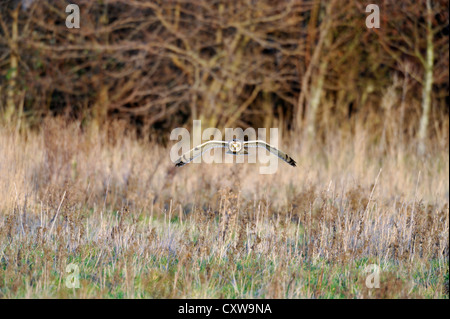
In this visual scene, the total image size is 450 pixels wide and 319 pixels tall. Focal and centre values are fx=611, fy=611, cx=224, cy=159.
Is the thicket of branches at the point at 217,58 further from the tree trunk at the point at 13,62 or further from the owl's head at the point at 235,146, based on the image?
the owl's head at the point at 235,146

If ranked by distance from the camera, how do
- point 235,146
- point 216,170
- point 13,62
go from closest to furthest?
point 235,146 < point 216,170 < point 13,62

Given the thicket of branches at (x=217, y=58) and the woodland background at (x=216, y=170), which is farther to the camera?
the thicket of branches at (x=217, y=58)

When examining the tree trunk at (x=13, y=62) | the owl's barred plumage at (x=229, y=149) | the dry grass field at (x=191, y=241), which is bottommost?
the dry grass field at (x=191, y=241)

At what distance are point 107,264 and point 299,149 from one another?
569 cm

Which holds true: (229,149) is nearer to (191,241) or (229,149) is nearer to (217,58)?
(191,241)

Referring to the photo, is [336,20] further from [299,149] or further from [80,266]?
[80,266]

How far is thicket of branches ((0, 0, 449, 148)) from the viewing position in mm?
11023

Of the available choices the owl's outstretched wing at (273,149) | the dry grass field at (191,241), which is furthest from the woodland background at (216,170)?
the owl's outstretched wing at (273,149)

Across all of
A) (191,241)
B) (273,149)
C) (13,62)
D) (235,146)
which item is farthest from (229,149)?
(13,62)

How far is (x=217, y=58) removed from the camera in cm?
1185

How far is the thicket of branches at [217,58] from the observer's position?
11023 millimetres

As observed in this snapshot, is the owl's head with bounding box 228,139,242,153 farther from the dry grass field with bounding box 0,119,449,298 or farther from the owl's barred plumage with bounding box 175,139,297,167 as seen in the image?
the dry grass field with bounding box 0,119,449,298
